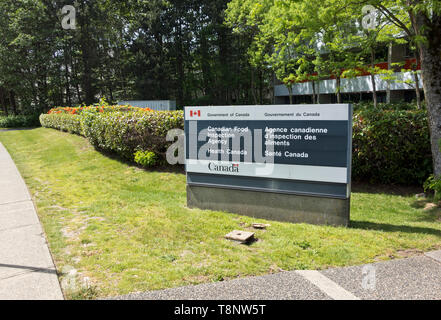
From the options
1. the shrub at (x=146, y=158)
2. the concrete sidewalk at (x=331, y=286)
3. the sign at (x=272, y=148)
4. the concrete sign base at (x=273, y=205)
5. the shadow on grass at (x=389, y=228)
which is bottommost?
the shadow on grass at (x=389, y=228)

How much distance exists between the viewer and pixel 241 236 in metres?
4.75

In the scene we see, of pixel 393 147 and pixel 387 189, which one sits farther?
pixel 387 189

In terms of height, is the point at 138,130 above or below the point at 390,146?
above

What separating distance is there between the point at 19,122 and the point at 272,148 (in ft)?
103

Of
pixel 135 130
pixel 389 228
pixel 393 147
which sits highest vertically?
pixel 135 130

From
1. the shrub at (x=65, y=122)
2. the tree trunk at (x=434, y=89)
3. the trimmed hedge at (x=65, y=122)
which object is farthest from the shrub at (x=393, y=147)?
the shrub at (x=65, y=122)

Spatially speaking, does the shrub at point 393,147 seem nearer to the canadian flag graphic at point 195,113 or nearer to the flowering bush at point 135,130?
the canadian flag graphic at point 195,113

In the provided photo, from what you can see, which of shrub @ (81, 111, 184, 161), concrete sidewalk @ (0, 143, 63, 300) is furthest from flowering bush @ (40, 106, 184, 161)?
concrete sidewalk @ (0, 143, 63, 300)

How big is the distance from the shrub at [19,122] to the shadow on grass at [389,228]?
103 feet

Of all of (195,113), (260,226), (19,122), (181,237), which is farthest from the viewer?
(19,122)

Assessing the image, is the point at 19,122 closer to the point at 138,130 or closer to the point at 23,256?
the point at 138,130

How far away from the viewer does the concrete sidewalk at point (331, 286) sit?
10.6ft

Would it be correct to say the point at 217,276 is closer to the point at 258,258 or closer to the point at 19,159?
the point at 258,258

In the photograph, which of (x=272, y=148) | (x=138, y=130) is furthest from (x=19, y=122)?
(x=272, y=148)
